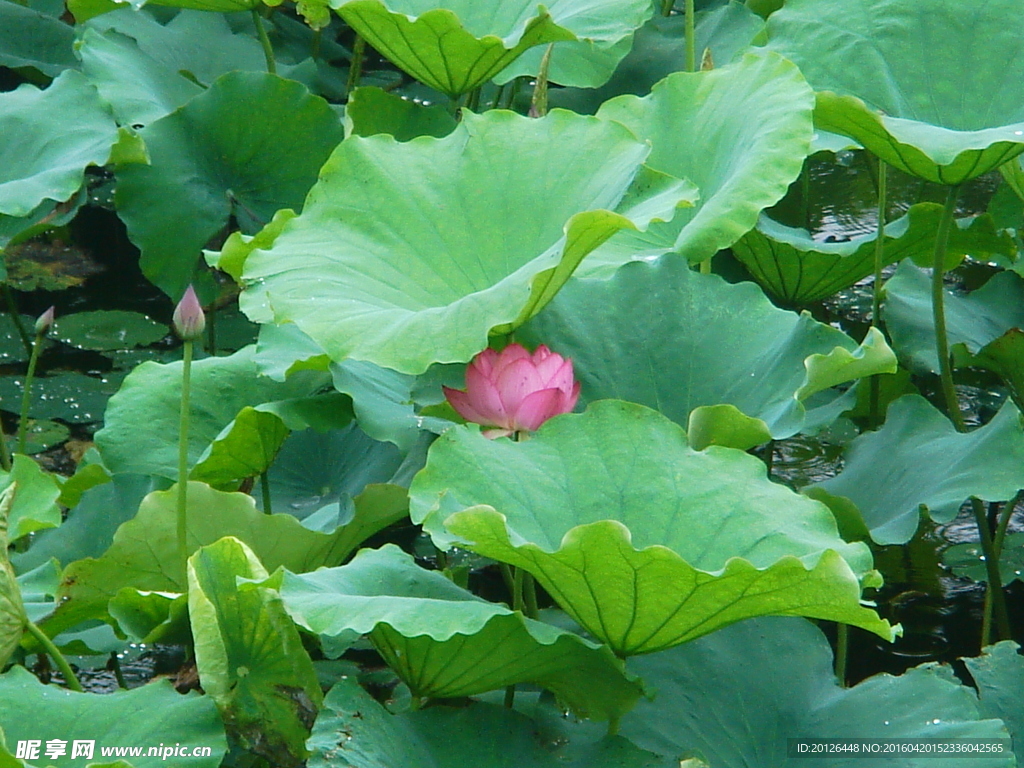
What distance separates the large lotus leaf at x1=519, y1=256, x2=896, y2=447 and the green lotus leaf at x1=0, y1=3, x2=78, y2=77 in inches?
82.3

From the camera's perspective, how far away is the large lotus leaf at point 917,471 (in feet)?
4.44

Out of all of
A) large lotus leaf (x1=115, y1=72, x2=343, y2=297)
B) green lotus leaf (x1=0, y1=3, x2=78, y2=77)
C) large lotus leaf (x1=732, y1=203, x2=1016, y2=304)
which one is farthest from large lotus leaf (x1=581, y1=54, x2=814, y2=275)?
green lotus leaf (x1=0, y1=3, x2=78, y2=77)

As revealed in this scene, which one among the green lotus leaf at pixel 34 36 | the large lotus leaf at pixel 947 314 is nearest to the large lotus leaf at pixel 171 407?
the large lotus leaf at pixel 947 314

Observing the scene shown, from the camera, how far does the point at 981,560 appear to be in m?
1.95

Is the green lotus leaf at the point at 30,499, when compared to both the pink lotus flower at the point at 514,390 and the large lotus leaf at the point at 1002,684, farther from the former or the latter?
the large lotus leaf at the point at 1002,684

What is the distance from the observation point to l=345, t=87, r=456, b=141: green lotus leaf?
7.32 feet

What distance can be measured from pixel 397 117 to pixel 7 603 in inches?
50.7

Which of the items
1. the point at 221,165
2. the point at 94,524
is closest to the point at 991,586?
the point at 94,524

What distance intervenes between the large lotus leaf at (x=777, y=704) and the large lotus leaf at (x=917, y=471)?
0.56 ft

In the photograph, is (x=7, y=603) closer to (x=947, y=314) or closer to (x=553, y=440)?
(x=553, y=440)

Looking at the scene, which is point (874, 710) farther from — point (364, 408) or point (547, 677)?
point (364, 408)

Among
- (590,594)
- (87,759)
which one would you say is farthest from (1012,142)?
(87,759)

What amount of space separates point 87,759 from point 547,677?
1.43ft

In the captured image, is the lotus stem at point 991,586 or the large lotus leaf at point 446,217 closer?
the large lotus leaf at point 446,217
